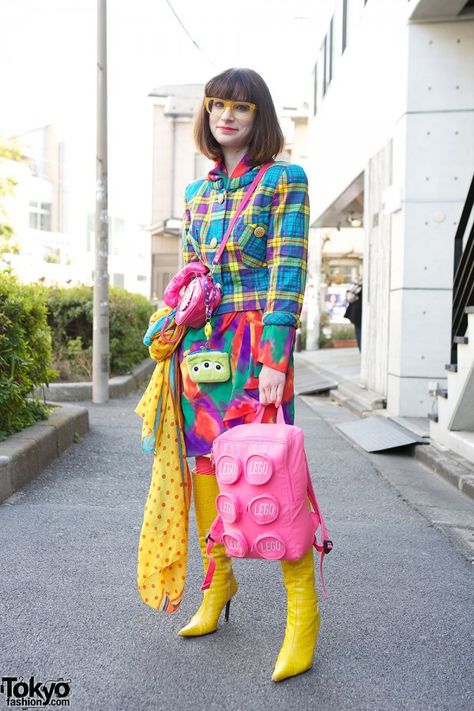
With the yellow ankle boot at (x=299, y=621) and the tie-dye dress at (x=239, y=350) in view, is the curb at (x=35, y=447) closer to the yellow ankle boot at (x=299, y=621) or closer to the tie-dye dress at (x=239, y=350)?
the tie-dye dress at (x=239, y=350)

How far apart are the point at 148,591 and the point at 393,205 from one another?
5.79 meters

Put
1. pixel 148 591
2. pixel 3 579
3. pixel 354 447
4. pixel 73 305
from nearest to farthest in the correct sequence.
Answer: pixel 148 591 < pixel 3 579 < pixel 354 447 < pixel 73 305

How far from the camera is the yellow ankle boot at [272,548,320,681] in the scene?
81.2 inches

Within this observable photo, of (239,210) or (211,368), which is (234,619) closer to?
(211,368)

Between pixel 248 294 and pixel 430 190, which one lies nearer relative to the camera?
pixel 248 294

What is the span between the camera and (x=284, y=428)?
79.2 inches

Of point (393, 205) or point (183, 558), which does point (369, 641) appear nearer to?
point (183, 558)

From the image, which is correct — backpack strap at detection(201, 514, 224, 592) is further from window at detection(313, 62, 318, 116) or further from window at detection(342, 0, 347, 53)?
window at detection(313, 62, 318, 116)

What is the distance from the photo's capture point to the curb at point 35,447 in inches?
151

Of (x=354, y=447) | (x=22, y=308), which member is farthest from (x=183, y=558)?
(x=354, y=447)

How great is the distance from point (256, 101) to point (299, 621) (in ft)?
5.34

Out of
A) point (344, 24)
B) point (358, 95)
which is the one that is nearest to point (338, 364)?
point (358, 95)

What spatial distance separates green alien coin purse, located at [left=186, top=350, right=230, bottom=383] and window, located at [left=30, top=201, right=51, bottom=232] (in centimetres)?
4059

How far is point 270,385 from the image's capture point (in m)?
2.09
